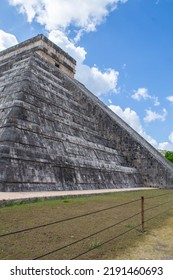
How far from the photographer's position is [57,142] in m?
11.1

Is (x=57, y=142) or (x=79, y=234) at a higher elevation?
(x=57, y=142)

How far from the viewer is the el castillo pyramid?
8.80 m

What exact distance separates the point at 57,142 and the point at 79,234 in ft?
21.4

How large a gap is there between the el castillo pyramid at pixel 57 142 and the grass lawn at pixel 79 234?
186 cm

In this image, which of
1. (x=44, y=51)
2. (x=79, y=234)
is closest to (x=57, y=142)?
(x=79, y=234)

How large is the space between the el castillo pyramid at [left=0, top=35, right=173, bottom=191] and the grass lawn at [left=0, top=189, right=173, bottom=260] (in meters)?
1.86

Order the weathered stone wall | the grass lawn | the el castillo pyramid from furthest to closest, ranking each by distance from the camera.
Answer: the weathered stone wall
the el castillo pyramid
the grass lawn

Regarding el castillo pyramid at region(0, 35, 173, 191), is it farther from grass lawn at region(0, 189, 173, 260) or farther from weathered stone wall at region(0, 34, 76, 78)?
grass lawn at region(0, 189, 173, 260)

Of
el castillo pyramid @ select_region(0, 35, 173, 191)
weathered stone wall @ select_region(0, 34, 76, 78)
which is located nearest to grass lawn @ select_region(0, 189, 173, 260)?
el castillo pyramid @ select_region(0, 35, 173, 191)

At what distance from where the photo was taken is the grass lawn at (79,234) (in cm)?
398

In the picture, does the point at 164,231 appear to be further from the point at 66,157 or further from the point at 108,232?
the point at 66,157

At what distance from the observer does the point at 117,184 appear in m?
13.6

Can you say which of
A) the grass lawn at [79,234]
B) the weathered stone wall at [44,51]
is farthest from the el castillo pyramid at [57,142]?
the grass lawn at [79,234]

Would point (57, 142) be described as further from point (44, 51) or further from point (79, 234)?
point (44, 51)
